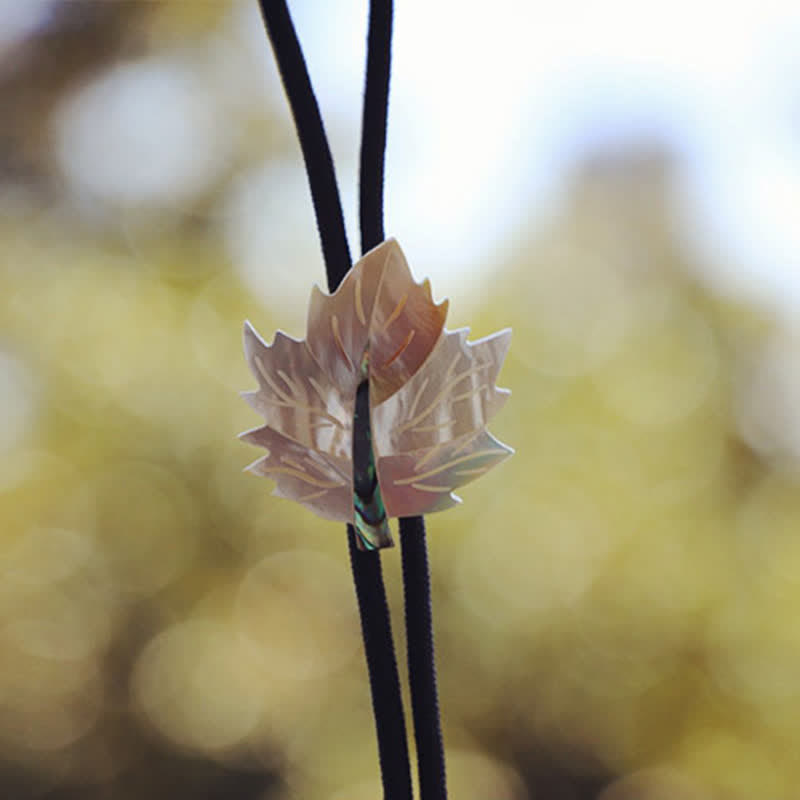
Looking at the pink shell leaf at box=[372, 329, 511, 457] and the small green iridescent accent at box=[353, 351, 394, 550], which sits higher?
the pink shell leaf at box=[372, 329, 511, 457]

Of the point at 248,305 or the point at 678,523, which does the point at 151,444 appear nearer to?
the point at 248,305

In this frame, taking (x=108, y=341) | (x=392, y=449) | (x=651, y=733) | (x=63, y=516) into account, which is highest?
(x=108, y=341)

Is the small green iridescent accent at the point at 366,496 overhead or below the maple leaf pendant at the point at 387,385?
below

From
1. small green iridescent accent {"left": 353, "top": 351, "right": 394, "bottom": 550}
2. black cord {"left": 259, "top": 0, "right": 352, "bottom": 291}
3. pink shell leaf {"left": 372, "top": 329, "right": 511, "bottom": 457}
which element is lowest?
small green iridescent accent {"left": 353, "top": 351, "right": 394, "bottom": 550}

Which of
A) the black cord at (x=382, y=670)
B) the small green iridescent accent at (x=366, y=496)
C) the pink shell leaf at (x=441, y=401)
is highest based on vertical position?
the pink shell leaf at (x=441, y=401)

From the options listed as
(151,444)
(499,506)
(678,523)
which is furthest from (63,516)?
(678,523)
